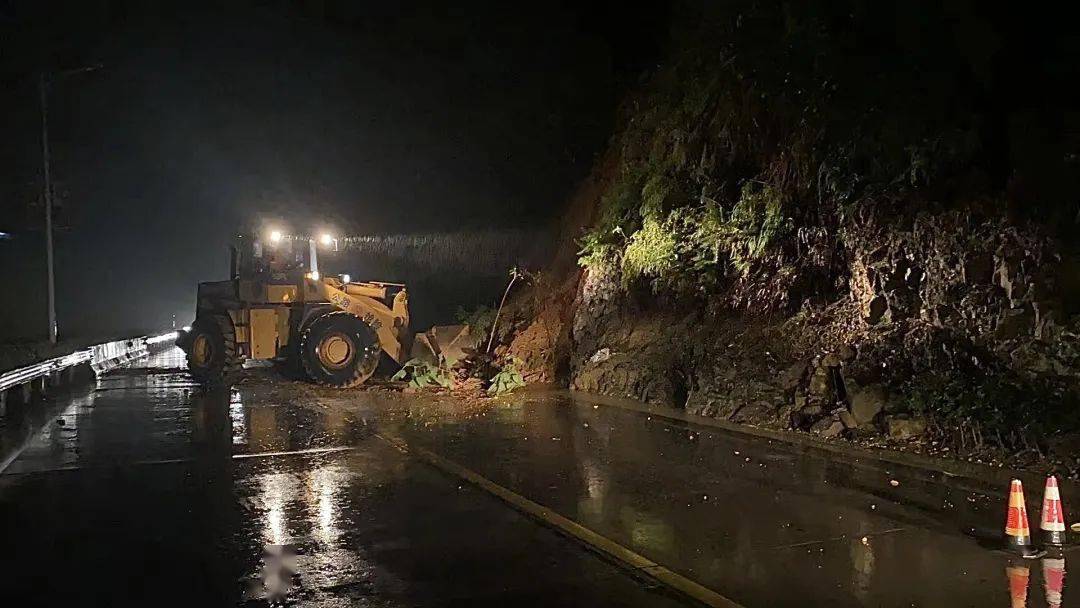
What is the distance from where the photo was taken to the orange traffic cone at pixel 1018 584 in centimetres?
579

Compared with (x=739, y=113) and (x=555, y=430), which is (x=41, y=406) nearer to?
(x=555, y=430)

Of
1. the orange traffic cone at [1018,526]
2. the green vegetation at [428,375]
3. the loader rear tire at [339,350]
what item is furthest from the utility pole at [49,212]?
the orange traffic cone at [1018,526]

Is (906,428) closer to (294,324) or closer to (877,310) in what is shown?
(877,310)

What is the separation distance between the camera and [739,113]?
16.3 meters

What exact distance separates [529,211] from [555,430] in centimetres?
1416

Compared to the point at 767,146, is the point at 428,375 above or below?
below

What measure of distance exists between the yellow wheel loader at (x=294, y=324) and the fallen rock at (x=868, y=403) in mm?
11254

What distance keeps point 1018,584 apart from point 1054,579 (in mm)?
295

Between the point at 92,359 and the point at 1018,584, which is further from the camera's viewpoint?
the point at 92,359

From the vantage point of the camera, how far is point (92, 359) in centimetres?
2258

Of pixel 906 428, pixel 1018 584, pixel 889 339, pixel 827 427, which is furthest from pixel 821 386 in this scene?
pixel 1018 584

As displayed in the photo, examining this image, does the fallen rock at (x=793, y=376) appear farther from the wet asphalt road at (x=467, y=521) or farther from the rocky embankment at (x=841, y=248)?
the wet asphalt road at (x=467, y=521)

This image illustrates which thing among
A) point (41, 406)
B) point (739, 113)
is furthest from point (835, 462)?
point (41, 406)

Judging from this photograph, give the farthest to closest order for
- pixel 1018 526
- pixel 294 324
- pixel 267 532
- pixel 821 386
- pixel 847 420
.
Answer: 1. pixel 294 324
2. pixel 821 386
3. pixel 847 420
4. pixel 267 532
5. pixel 1018 526
